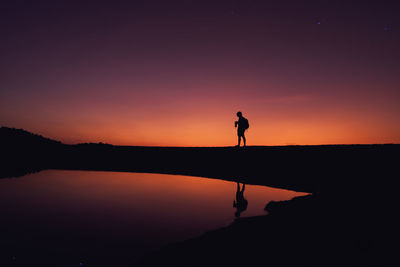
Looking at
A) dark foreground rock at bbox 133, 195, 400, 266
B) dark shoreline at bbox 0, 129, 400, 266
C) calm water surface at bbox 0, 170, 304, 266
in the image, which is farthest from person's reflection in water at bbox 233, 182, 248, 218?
dark foreground rock at bbox 133, 195, 400, 266

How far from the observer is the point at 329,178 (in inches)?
466

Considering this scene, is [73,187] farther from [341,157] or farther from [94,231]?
[341,157]

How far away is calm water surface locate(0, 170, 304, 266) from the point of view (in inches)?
220

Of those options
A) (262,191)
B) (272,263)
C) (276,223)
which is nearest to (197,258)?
(272,263)

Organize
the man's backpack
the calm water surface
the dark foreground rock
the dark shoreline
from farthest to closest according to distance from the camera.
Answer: the man's backpack < the calm water surface < the dark shoreline < the dark foreground rock

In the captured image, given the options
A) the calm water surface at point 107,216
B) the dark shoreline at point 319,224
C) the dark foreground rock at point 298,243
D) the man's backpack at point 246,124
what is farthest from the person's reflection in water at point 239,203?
the man's backpack at point 246,124

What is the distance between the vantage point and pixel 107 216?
324 inches

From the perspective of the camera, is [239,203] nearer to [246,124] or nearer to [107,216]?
[107,216]

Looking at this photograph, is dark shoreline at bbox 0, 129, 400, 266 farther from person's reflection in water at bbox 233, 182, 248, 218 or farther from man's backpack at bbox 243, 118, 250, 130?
man's backpack at bbox 243, 118, 250, 130

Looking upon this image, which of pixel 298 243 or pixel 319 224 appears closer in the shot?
pixel 298 243

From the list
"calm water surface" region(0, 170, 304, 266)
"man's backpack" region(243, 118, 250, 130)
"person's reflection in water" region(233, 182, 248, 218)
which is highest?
"man's backpack" region(243, 118, 250, 130)

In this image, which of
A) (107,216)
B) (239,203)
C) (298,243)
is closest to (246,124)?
(239,203)

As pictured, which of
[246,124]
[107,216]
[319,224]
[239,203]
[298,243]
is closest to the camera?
[298,243]

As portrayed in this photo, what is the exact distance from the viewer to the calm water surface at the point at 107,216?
5582 mm
